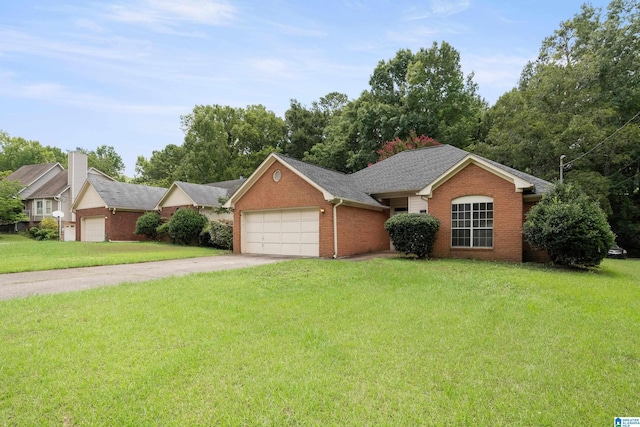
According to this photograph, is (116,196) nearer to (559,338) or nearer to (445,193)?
(445,193)

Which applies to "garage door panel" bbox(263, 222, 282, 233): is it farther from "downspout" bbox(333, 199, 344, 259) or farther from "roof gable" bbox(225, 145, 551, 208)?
"downspout" bbox(333, 199, 344, 259)

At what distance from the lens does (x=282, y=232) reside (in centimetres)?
1692

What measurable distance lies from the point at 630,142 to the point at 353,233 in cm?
2129

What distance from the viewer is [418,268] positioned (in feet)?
35.8

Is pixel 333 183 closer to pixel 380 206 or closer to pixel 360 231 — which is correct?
pixel 360 231

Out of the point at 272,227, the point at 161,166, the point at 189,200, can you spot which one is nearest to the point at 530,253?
the point at 272,227

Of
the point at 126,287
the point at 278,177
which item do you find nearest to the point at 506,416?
the point at 126,287

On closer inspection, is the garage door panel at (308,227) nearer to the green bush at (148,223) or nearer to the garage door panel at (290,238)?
the garage door panel at (290,238)

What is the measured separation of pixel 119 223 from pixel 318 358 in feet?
91.5

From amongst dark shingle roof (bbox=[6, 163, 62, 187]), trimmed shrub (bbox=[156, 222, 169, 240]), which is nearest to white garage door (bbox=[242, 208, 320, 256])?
trimmed shrub (bbox=[156, 222, 169, 240])

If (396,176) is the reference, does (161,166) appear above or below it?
above

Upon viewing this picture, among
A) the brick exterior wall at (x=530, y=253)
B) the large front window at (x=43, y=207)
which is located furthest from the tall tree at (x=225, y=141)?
the brick exterior wall at (x=530, y=253)

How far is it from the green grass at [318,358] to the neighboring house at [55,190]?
30270 mm

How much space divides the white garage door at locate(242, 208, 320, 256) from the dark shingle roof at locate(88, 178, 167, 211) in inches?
585
